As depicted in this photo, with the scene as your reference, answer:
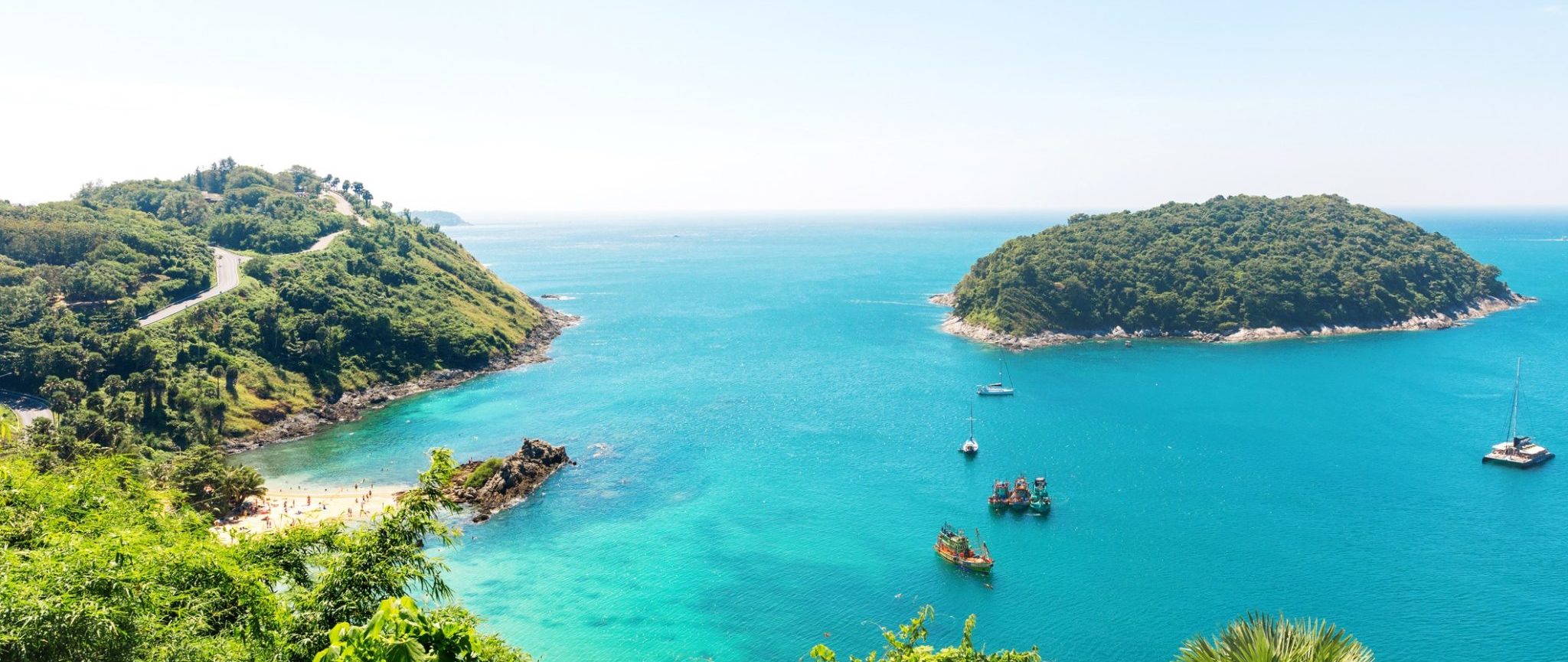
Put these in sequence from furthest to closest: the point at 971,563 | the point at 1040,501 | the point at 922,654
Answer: the point at 1040,501 < the point at 971,563 < the point at 922,654

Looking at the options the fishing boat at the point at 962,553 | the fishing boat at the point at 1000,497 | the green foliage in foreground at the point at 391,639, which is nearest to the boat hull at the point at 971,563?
the fishing boat at the point at 962,553

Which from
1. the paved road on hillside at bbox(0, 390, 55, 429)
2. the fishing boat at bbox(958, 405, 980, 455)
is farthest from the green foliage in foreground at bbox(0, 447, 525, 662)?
the fishing boat at bbox(958, 405, 980, 455)

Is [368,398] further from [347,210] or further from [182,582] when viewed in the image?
[347,210]

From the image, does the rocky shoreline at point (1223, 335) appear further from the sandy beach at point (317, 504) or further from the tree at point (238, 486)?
the tree at point (238, 486)

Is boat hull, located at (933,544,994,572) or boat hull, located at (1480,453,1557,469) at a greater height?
boat hull, located at (1480,453,1557,469)

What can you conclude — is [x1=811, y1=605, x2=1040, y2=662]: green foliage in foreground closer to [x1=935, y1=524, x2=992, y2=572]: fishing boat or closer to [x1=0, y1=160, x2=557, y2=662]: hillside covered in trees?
[x1=0, y1=160, x2=557, y2=662]: hillside covered in trees

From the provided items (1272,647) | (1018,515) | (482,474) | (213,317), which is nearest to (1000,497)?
(1018,515)
